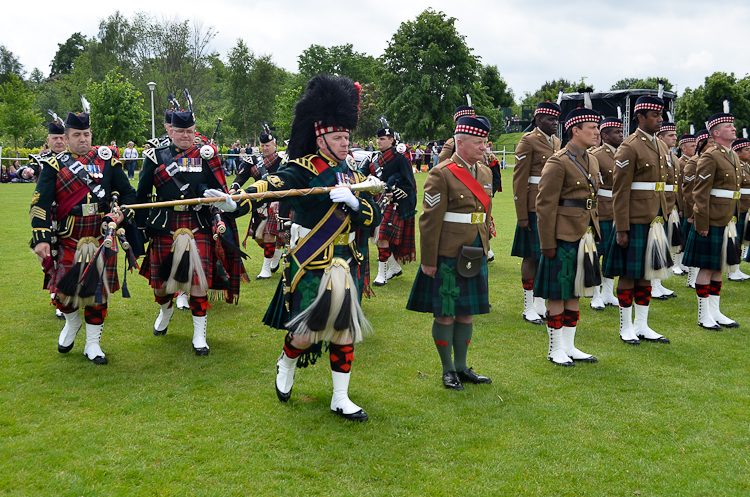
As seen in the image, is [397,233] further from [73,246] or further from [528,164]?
[73,246]

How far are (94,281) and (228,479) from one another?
8.27 ft

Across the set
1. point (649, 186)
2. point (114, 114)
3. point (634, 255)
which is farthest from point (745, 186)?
point (114, 114)

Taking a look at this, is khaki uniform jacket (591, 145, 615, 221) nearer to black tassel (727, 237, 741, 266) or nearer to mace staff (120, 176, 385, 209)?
black tassel (727, 237, 741, 266)

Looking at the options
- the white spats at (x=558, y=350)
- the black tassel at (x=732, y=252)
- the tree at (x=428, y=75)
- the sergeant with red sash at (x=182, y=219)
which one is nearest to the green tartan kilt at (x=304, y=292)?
the sergeant with red sash at (x=182, y=219)

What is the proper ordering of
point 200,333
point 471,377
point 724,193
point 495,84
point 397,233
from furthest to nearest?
point 495,84 < point 397,233 < point 724,193 < point 200,333 < point 471,377

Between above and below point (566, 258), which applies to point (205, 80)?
above

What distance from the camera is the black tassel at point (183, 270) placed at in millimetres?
5316

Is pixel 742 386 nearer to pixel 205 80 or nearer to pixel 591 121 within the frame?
pixel 591 121

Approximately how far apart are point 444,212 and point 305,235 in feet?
3.72

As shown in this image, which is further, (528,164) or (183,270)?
(528,164)

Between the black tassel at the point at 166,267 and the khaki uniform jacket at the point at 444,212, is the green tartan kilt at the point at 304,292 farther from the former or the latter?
the black tassel at the point at 166,267

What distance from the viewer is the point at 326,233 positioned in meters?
3.95

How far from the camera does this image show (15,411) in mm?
4133

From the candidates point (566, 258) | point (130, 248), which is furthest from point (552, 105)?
point (130, 248)
